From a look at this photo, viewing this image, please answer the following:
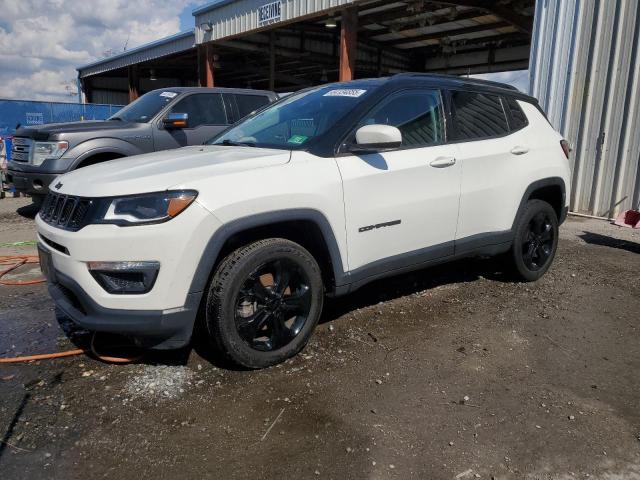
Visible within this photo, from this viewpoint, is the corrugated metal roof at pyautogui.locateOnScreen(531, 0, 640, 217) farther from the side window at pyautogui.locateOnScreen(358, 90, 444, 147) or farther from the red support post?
the side window at pyautogui.locateOnScreen(358, 90, 444, 147)

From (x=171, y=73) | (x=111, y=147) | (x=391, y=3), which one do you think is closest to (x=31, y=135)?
(x=111, y=147)

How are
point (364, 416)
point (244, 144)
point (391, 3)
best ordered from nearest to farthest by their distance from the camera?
1. point (364, 416)
2. point (244, 144)
3. point (391, 3)

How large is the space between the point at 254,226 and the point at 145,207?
1.89ft

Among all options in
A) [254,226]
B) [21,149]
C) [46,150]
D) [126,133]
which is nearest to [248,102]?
[126,133]

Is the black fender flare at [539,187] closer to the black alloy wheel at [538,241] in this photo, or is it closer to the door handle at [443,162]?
the black alloy wheel at [538,241]

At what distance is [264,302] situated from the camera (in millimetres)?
3033

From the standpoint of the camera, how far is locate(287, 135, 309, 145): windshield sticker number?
340 centimetres

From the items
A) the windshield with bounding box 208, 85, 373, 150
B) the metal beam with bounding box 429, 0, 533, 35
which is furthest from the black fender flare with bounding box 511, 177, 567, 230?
the metal beam with bounding box 429, 0, 533, 35

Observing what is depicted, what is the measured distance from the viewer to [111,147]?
675 centimetres

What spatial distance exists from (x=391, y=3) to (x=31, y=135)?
33.8 ft

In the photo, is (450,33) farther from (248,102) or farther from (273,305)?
(273,305)

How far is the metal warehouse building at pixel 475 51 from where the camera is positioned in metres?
7.85

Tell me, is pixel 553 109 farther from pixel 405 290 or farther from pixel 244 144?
pixel 244 144

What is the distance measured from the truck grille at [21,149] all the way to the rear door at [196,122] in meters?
1.65
